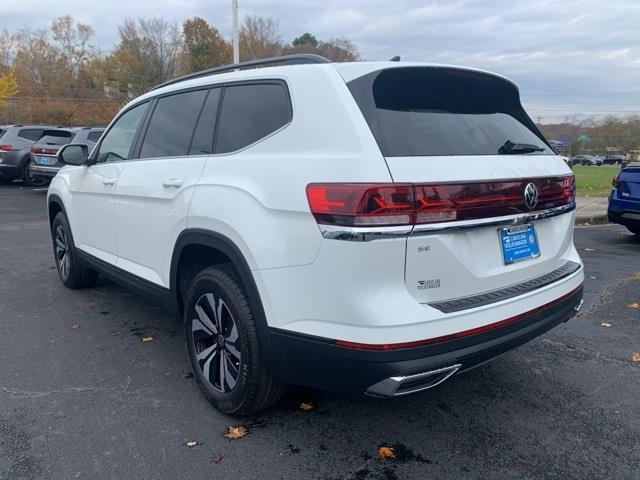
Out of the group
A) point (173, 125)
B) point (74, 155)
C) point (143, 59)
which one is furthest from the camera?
point (143, 59)

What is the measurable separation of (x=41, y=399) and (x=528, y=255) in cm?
295

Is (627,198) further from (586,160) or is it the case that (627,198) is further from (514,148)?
(586,160)

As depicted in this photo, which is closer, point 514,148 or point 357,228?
point 357,228

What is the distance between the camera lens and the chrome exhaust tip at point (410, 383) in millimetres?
2318

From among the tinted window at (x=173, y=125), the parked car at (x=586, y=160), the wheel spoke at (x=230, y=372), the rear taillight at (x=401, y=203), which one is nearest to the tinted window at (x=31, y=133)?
the tinted window at (x=173, y=125)

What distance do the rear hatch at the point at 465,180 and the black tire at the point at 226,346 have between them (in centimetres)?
92

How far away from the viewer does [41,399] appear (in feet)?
10.8

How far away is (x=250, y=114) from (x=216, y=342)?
1.31m

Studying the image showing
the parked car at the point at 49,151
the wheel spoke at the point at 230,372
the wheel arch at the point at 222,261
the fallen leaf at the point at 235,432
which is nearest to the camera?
the wheel arch at the point at 222,261

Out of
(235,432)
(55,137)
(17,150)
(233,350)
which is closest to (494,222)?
(233,350)

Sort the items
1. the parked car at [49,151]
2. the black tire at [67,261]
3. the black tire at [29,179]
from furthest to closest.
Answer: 1. the black tire at [29,179]
2. the parked car at [49,151]
3. the black tire at [67,261]

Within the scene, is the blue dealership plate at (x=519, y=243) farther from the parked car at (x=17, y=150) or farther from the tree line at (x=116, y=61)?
the tree line at (x=116, y=61)

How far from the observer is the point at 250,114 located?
3014 millimetres

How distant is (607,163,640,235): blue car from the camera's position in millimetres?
8227
